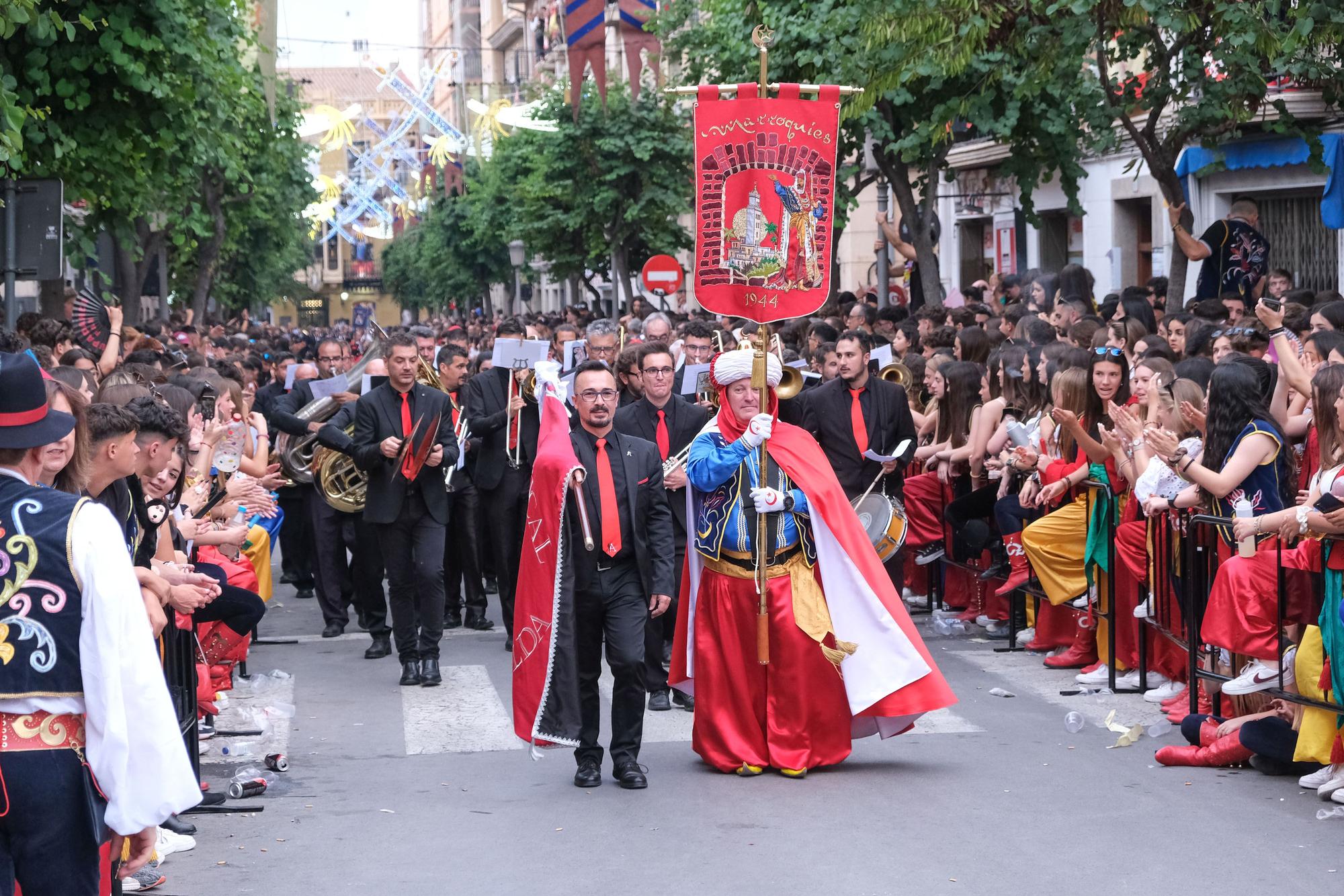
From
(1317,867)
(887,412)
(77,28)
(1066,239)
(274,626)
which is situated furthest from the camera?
(1066,239)

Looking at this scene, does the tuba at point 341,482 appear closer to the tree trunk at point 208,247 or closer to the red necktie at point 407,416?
the red necktie at point 407,416

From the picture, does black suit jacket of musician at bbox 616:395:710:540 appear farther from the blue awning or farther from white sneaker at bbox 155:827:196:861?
the blue awning

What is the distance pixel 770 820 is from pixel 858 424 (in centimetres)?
416

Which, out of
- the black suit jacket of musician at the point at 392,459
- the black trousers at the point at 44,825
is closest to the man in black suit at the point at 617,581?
the black suit jacket of musician at the point at 392,459

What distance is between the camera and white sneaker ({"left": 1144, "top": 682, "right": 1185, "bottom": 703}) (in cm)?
950

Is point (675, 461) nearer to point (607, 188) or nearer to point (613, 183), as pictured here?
point (607, 188)

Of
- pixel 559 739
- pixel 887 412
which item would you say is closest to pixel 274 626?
pixel 887 412

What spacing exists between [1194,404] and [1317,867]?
10.1 ft

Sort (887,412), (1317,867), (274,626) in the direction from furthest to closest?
1. (274,626)
2. (887,412)
3. (1317,867)

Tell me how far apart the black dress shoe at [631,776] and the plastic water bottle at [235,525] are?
2464 mm

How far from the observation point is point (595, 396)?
8.16m

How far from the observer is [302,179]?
46.8 m

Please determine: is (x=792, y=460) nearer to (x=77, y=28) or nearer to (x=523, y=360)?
(x=523, y=360)

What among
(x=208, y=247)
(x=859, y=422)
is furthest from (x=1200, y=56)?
(x=208, y=247)
